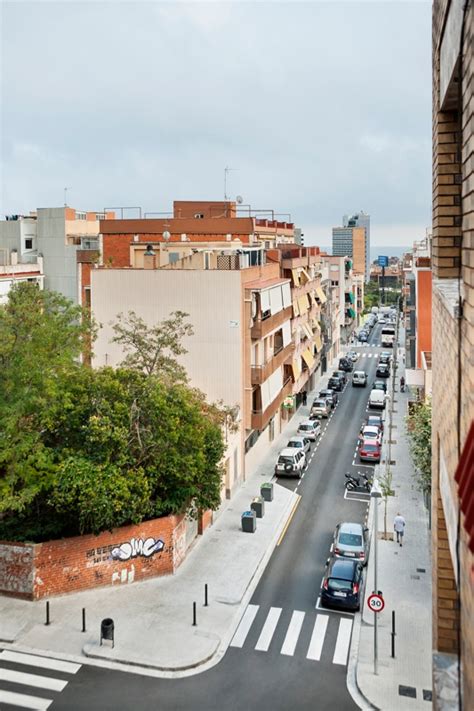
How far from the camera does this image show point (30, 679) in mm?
17297

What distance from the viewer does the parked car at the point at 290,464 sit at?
36688 millimetres

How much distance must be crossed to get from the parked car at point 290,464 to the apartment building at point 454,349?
88.0 ft

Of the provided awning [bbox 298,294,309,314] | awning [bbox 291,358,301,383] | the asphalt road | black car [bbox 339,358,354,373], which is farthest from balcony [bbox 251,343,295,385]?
black car [bbox 339,358,354,373]

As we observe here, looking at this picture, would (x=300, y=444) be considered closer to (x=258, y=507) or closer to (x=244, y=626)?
(x=258, y=507)

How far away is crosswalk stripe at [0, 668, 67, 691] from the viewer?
17.0 metres

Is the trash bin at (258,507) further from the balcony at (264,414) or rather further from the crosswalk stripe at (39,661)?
the crosswalk stripe at (39,661)

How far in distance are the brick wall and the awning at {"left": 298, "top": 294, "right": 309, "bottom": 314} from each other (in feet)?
89.8

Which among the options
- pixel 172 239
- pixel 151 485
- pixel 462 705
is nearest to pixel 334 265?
pixel 172 239

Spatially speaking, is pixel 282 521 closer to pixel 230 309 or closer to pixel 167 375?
pixel 167 375

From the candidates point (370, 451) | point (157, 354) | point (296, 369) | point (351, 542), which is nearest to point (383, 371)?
point (296, 369)

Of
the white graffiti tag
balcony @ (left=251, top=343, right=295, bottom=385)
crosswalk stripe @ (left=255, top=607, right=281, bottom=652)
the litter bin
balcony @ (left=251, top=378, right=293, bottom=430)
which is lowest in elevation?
crosswalk stripe @ (left=255, top=607, right=281, bottom=652)

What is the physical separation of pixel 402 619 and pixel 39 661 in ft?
36.6

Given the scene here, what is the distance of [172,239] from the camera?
4794 centimetres

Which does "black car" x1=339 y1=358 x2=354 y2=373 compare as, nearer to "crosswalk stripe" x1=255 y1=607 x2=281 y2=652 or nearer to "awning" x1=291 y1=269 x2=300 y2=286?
"awning" x1=291 y1=269 x2=300 y2=286
